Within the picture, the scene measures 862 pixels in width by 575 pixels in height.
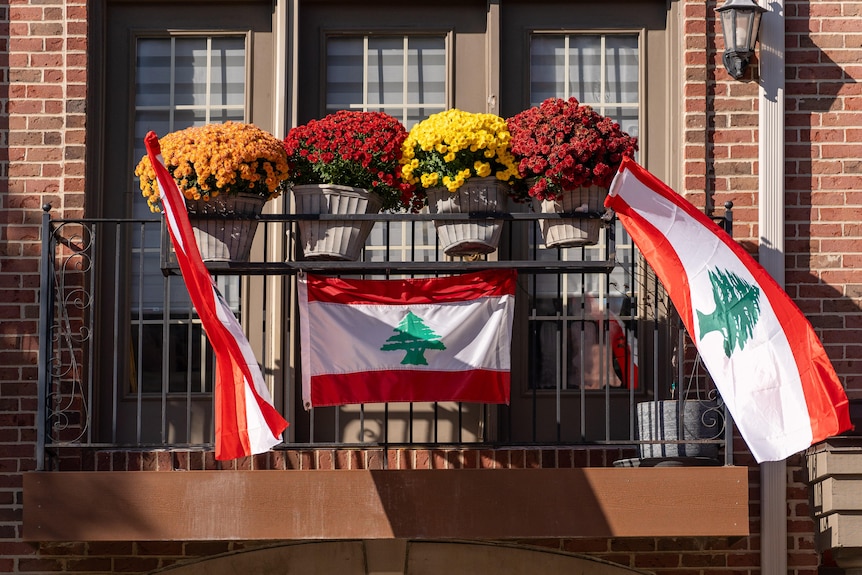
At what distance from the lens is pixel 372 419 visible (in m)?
8.03

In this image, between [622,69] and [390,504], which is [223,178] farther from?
[622,69]

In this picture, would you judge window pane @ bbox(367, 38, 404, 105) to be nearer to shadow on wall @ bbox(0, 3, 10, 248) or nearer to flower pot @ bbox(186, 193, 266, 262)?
flower pot @ bbox(186, 193, 266, 262)

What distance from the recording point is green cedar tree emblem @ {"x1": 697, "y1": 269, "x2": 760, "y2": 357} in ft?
22.6

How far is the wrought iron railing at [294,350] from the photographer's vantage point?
785cm

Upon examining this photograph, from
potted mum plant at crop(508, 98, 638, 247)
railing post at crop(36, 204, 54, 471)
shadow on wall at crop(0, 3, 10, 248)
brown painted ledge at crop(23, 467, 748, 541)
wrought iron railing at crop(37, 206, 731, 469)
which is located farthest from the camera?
shadow on wall at crop(0, 3, 10, 248)

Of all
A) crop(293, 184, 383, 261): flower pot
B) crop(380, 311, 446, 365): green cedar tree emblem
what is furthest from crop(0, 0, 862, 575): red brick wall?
crop(293, 184, 383, 261): flower pot

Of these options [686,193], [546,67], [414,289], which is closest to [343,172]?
[414,289]

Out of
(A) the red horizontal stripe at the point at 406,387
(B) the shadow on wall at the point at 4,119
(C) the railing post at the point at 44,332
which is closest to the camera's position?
(C) the railing post at the point at 44,332

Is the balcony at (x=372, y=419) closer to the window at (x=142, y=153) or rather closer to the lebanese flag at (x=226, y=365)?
the window at (x=142, y=153)

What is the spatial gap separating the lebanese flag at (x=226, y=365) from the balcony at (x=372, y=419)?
486 millimetres

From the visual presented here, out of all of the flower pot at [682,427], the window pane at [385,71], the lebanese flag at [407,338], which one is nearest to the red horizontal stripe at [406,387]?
the lebanese flag at [407,338]

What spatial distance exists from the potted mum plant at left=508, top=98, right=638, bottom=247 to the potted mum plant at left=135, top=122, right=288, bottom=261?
122 cm

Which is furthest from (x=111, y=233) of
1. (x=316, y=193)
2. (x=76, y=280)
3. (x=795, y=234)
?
(x=795, y=234)

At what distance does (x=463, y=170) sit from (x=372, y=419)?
5.24 feet
